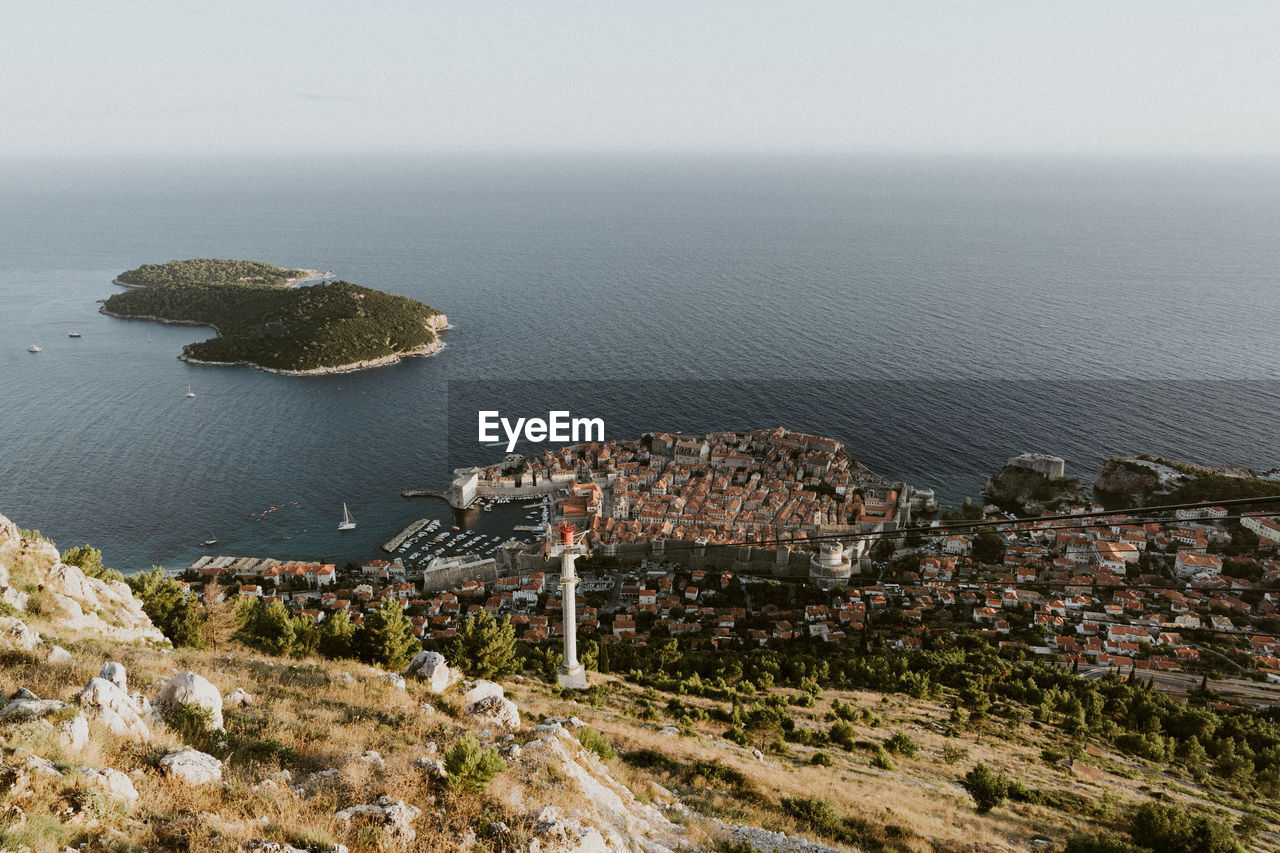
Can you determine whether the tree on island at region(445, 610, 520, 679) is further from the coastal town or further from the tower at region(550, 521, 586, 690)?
the coastal town

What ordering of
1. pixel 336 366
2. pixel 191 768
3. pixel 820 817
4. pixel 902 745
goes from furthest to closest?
pixel 336 366 < pixel 902 745 < pixel 820 817 < pixel 191 768

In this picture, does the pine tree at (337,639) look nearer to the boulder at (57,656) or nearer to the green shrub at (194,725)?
the boulder at (57,656)

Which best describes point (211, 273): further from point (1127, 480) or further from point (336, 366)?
point (1127, 480)

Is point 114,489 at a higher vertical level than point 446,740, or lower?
lower

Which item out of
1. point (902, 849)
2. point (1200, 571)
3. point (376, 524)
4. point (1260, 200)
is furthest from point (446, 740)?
point (1260, 200)

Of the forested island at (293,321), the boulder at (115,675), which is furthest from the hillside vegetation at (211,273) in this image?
the boulder at (115,675)

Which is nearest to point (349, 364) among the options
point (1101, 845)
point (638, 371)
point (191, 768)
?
point (638, 371)

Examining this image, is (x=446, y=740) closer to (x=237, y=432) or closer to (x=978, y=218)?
(x=237, y=432)
